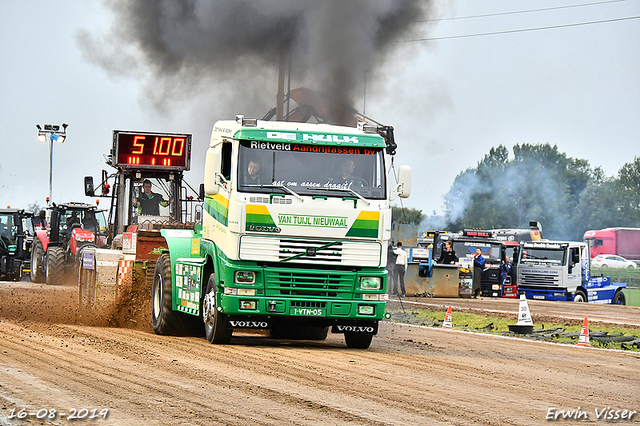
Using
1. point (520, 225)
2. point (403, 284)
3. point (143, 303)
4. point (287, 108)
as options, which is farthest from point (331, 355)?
point (520, 225)

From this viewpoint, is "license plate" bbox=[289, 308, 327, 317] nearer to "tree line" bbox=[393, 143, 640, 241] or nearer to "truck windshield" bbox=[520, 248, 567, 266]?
"truck windshield" bbox=[520, 248, 567, 266]

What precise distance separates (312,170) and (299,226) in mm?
785

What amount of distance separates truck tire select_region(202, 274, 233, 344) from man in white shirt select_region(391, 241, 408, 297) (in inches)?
635

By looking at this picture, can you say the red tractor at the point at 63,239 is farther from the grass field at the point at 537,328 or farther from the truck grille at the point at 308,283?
the truck grille at the point at 308,283

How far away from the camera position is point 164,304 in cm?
1336

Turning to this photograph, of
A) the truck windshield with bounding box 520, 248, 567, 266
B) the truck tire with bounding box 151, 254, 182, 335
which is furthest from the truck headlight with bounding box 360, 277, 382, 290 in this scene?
the truck windshield with bounding box 520, 248, 567, 266

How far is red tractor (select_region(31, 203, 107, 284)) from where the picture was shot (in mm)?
26859

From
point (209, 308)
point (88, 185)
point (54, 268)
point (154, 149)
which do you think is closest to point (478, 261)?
point (54, 268)

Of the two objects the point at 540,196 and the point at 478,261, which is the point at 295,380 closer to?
the point at 478,261

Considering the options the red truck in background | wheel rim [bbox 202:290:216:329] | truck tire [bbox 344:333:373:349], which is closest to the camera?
wheel rim [bbox 202:290:216:329]

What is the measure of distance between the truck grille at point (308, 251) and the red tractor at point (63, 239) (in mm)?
16246

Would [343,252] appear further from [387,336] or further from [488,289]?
[488,289]

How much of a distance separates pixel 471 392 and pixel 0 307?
11.9m

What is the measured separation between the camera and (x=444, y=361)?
1096 centimetres
